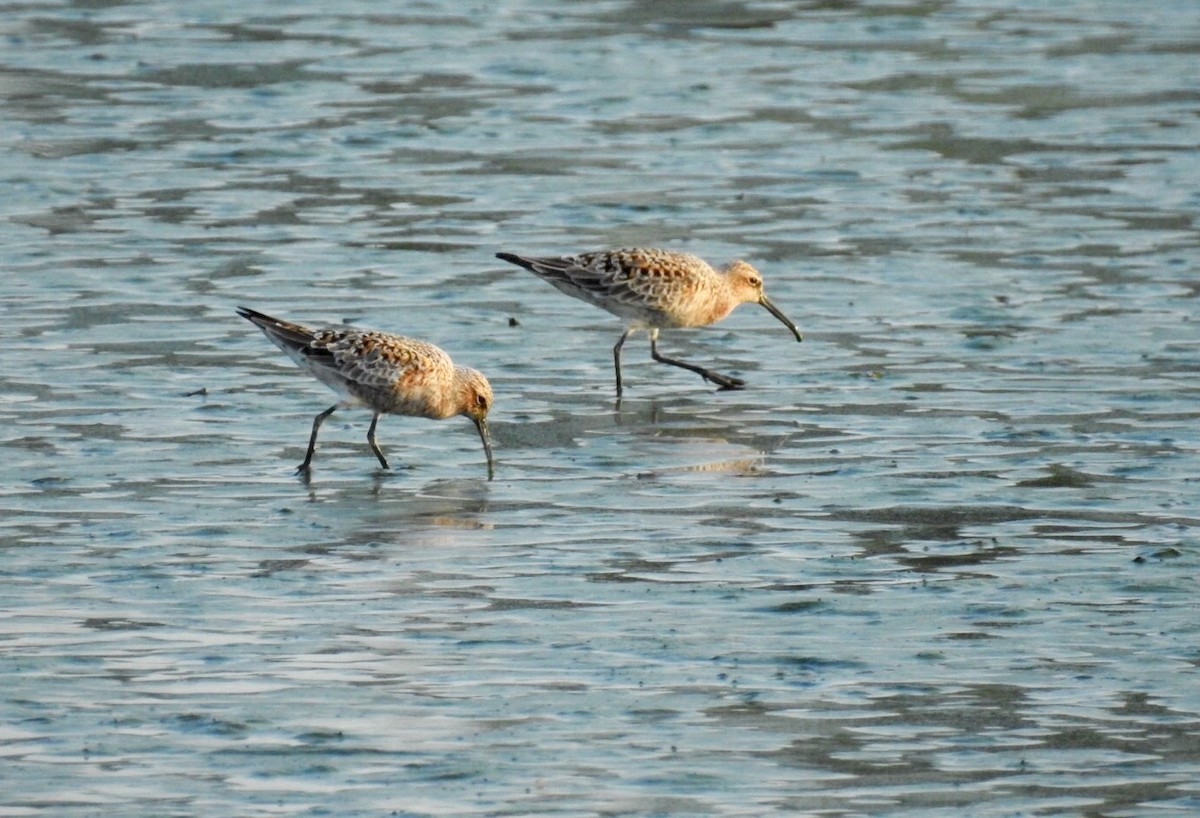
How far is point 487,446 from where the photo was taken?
47.4ft

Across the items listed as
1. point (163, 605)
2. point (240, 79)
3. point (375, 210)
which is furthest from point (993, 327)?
point (240, 79)

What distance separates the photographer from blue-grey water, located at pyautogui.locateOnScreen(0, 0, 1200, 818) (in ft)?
32.2

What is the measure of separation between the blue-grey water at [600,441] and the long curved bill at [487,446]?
0.31m

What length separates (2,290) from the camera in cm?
1858

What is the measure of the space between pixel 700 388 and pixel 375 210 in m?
5.53

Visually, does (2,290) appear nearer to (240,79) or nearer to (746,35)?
(240,79)

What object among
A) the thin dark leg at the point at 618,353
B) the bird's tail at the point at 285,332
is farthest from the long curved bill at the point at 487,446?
the thin dark leg at the point at 618,353

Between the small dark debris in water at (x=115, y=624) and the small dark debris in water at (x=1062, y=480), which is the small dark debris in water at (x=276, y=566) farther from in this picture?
the small dark debris in water at (x=1062, y=480)

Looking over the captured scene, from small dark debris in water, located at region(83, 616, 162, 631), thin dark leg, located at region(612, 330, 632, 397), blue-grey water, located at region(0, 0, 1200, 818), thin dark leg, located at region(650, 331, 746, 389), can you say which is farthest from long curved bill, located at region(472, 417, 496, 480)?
small dark debris in water, located at region(83, 616, 162, 631)

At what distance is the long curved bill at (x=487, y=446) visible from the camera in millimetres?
14281

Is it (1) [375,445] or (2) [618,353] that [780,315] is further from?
(1) [375,445]

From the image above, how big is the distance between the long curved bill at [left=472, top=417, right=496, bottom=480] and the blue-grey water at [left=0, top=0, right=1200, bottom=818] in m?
0.31

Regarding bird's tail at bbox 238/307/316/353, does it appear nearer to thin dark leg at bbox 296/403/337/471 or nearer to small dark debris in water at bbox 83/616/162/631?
thin dark leg at bbox 296/403/337/471

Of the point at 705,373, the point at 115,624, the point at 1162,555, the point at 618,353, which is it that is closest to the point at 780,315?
the point at 705,373
